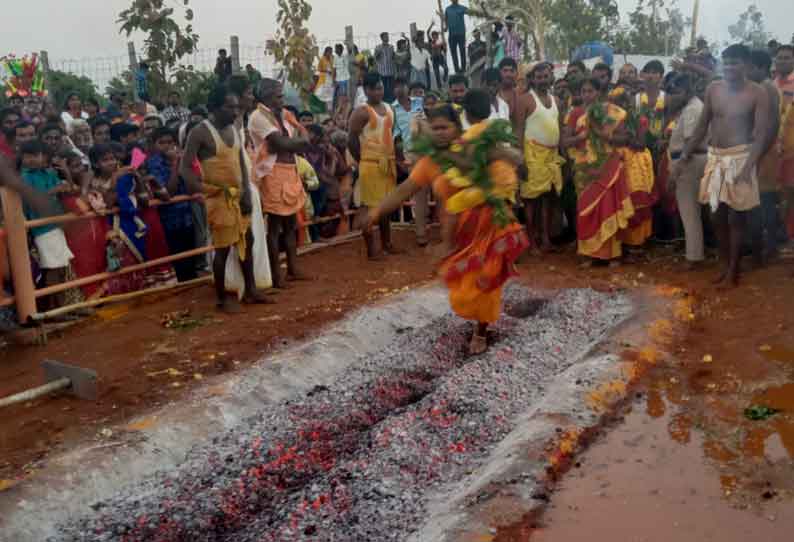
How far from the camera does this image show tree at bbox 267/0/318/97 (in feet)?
46.7

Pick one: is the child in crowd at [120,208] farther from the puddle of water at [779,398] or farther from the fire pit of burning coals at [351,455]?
the puddle of water at [779,398]

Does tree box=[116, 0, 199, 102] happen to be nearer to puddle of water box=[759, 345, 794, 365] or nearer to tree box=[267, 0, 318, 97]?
tree box=[267, 0, 318, 97]

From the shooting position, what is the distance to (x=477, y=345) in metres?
6.21

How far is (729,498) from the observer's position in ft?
11.7

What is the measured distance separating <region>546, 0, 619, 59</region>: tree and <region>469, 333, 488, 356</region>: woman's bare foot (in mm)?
26998

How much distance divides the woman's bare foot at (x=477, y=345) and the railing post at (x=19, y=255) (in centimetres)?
377

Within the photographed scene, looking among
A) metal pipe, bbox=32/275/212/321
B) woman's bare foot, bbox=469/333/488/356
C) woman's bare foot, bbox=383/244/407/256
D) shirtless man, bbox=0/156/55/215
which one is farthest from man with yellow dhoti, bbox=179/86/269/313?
woman's bare foot, bbox=383/244/407/256

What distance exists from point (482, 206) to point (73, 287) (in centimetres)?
391

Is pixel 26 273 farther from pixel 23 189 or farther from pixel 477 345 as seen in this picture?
pixel 477 345

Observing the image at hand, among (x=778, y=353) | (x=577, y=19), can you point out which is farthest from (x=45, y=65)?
(x=577, y=19)

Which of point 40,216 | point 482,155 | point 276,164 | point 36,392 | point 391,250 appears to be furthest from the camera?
point 391,250

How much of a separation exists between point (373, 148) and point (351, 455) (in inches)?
222

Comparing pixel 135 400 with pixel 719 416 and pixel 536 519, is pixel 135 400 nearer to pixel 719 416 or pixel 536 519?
pixel 536 519

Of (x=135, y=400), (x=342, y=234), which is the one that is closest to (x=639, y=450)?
(x=135, y=400)
